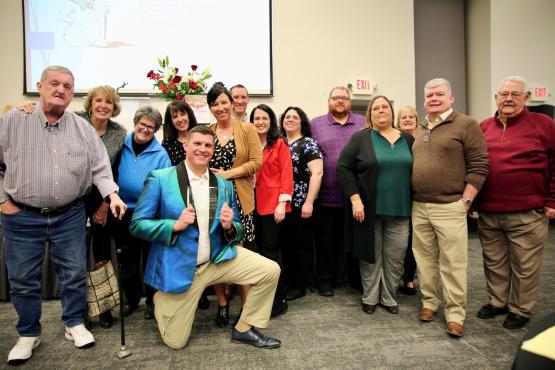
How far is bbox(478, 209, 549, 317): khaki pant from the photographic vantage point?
2256 mm

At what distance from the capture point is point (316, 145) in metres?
2.81

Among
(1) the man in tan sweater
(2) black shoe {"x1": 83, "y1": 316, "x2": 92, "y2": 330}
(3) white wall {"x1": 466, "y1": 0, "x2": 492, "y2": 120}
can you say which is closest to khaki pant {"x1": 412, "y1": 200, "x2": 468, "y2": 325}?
(1) the man in tan sweater

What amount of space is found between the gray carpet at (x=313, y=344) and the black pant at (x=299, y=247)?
0.25 meters

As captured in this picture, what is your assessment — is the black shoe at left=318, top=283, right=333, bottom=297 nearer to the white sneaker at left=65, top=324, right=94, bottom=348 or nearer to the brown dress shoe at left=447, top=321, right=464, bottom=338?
the brown dress shoe at left=447, top=321, right=464, bottom=338

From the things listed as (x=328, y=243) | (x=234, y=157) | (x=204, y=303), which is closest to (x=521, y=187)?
(x=328, y=243)

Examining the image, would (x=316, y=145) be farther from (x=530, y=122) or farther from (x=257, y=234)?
(x=530, y=122)

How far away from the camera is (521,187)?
2240 mm

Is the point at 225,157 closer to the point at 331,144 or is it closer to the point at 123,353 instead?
the point at 331,144

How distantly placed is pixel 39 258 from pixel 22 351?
18.4 inches

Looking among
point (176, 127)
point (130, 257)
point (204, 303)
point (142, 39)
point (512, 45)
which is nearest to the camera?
point (130, 257)

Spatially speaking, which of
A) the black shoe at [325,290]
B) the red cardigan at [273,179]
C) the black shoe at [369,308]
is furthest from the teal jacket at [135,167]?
the black shoe at [369,308]

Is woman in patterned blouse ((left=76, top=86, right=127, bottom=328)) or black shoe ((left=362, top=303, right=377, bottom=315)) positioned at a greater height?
woman in patterned blouse ((left=76, top=86, right=127, bottom=328))

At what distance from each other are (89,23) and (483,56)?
587 cm

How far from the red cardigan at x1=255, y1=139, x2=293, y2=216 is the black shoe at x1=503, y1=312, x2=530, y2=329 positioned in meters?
1.52
